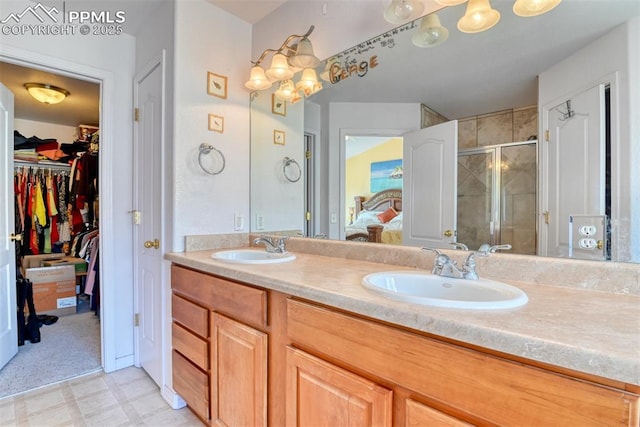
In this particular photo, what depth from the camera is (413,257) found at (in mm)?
1369

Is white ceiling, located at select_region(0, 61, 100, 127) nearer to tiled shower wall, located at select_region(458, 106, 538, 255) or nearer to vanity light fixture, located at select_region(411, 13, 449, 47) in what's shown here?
vanity light fixture, located at select_region(411, 13, 449, 47)

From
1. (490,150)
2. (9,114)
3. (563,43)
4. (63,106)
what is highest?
(63,106)

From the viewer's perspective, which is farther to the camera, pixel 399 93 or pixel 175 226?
pixel 175 226

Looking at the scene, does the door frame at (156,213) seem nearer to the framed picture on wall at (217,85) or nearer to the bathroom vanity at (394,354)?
the framed picture on wall at (217,85)

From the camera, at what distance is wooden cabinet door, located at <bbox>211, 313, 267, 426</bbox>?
47.6 inches

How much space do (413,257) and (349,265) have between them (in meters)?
0.28

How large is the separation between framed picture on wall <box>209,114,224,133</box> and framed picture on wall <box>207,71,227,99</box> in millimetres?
140

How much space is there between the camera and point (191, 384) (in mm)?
1614

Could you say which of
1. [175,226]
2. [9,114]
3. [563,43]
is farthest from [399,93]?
[9,114]

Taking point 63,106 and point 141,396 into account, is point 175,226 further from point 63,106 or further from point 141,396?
point 63,106

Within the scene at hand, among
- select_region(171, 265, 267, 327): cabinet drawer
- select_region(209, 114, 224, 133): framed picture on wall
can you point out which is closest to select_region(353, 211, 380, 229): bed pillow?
select_region(171, 265, 267, 327): cabinet drawer

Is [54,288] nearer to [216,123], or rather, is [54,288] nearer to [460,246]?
[216,123]

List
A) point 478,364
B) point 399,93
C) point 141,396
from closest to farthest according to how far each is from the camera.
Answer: point 478,364 → point 399,93 → point 141,396

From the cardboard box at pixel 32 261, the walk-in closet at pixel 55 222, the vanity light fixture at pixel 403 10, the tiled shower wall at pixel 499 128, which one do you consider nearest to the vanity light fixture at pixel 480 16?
the vanity light fixture at pixel 403 10
